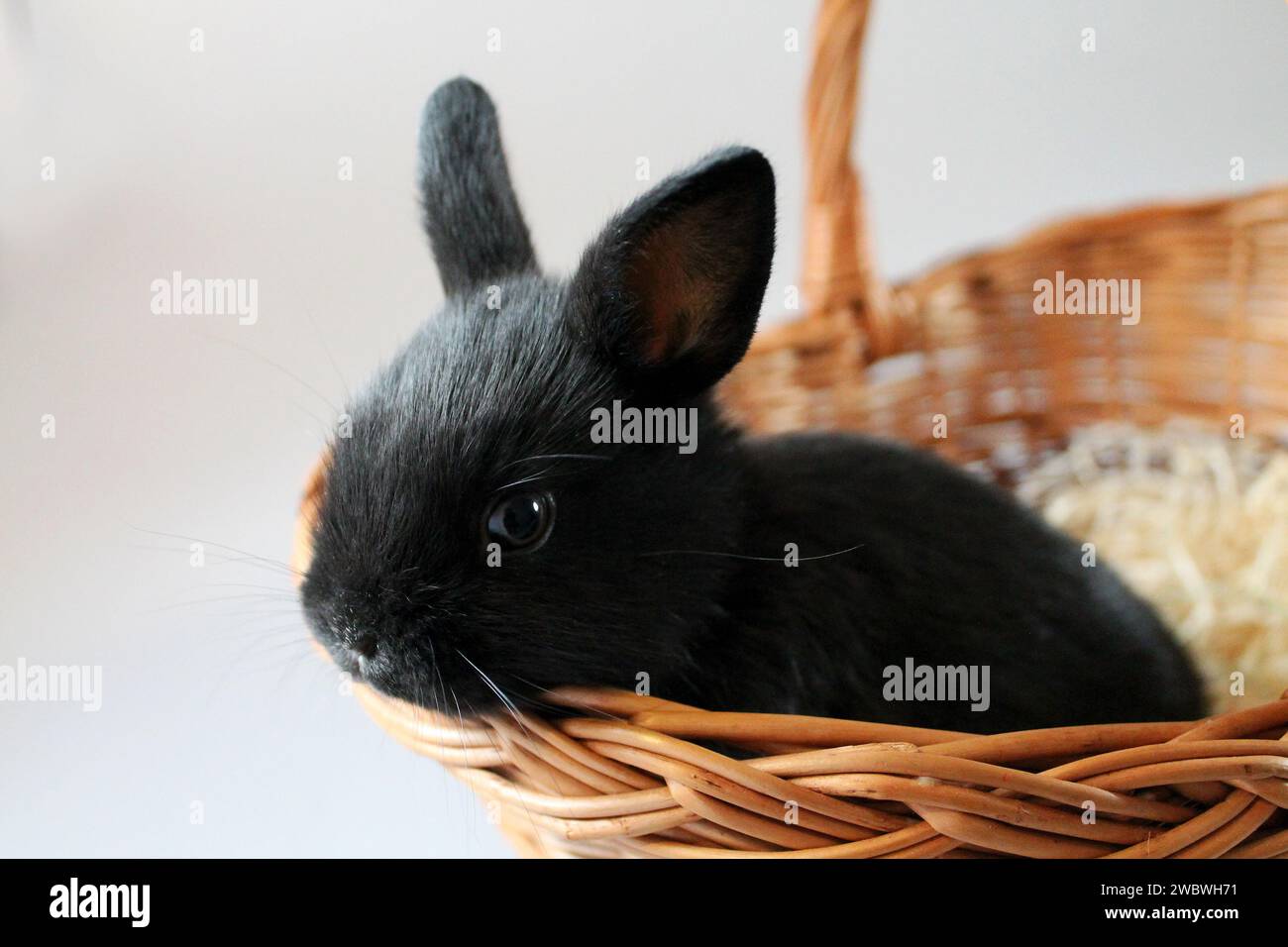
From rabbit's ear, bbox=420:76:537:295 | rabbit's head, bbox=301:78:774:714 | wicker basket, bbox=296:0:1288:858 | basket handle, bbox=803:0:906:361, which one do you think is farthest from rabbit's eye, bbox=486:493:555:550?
basket handle, bbox=803:0:906:361

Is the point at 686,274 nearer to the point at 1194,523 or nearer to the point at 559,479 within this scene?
the point at 559,479

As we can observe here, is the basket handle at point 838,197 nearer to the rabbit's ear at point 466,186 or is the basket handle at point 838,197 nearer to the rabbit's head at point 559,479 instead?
the rabbit's ear at point 466,186

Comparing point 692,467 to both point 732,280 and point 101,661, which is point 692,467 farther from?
point 101,661

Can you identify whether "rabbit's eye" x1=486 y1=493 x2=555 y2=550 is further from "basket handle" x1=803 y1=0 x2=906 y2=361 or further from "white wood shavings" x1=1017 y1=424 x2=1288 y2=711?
"white wood shavings" x1=1017 y1=424 x2=1288 y2=711

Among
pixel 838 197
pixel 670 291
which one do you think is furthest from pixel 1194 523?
pixel 670 291

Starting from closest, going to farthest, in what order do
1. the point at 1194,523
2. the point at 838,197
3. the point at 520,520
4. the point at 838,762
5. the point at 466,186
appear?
the point at 838,762, the point at 520,520, the point at 466,186, the point at 838,197, the point at 1194,523
